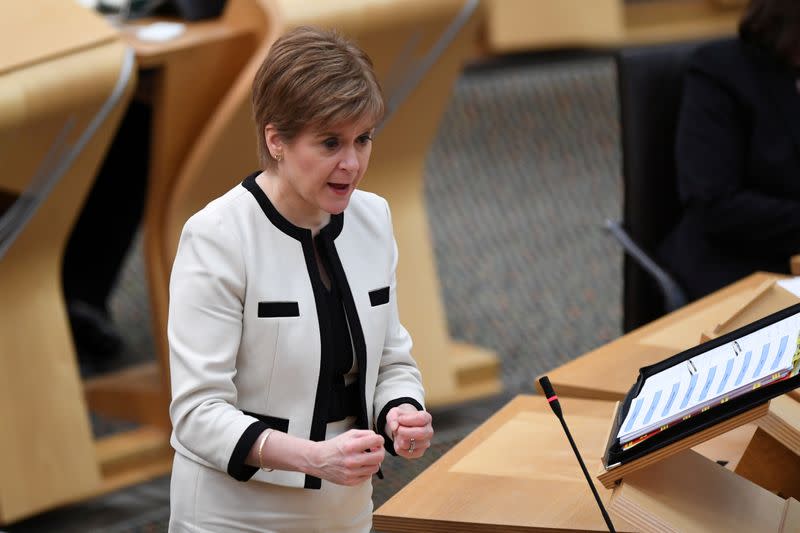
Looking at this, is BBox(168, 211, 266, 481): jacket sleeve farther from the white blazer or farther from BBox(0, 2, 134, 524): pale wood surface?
BBox(0, 2, 134, 524): pale wood surface

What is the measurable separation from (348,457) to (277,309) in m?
0.22

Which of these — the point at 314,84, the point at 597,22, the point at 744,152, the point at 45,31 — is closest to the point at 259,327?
the point at 314,84

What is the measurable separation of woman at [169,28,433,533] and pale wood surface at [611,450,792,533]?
266mm

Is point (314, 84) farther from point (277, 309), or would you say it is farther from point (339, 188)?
point (277, 309)

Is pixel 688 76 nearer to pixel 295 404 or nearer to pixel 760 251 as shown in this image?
pixel 760 251

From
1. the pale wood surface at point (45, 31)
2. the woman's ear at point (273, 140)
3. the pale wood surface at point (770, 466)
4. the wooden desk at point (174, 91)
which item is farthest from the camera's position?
the wooden desk at point (174, 91)

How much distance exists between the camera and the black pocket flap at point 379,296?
1.66m

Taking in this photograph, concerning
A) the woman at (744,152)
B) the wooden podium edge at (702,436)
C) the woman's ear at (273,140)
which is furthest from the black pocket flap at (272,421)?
the woman at (744,152)

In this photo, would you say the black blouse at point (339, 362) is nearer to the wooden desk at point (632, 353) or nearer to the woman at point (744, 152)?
the wooden desk at point (632, 353)

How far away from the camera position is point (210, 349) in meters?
1.53

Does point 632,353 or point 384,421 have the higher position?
point 384,421

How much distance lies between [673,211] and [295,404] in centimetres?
170

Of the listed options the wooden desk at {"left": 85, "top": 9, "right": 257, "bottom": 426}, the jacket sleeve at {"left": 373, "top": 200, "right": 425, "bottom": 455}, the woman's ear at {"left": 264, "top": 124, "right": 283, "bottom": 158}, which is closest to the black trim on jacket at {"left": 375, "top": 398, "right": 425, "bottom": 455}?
the jacket sleeve at {"left": 373, "top": 200, "right": 425, "bottom": 455}

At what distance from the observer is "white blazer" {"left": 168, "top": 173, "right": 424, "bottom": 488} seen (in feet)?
5.03
